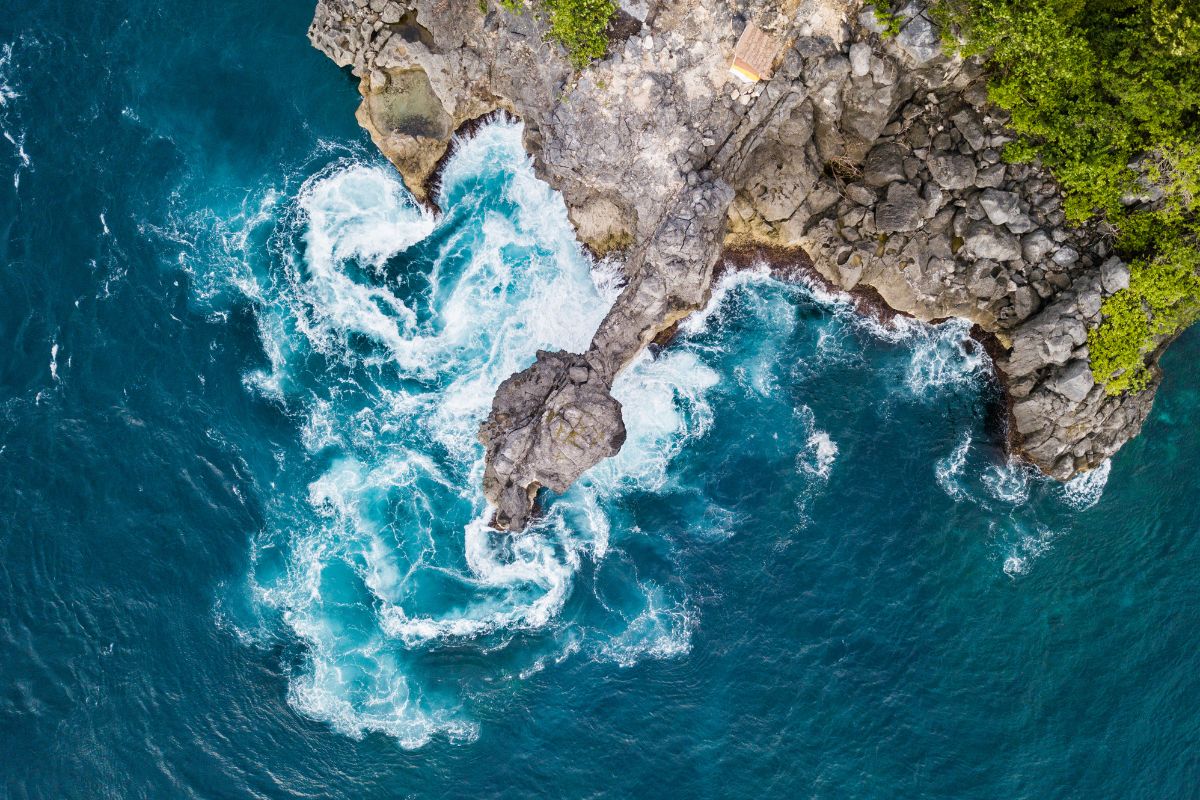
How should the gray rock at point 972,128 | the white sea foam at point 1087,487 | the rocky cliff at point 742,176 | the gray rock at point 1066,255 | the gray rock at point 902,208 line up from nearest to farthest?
the rocky cliff at point 742,176 < the gray rock at point 972,128 < the gray rock at point 1066,255 < the gray rock at point 902,208 < the white sea foam at point 1087,487

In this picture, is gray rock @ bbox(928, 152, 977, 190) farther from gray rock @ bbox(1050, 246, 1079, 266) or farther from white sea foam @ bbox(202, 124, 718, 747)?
white sea foam @ bbox(202, 124, 718, 747)

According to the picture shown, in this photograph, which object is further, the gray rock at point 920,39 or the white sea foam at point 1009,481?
the white sea foam at point 1009,481

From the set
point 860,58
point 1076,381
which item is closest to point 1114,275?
point 1076,381

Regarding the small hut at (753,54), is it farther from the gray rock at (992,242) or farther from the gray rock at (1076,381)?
the gray rock at (1076,381)

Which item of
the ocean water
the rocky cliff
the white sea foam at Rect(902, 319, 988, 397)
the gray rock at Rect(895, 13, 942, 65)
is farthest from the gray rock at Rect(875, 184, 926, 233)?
the gray rock at Rect(895, 13, 942, 65)

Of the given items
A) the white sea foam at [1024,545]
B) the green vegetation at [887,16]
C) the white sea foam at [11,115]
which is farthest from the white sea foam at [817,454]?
the white sea foam at [11,115]

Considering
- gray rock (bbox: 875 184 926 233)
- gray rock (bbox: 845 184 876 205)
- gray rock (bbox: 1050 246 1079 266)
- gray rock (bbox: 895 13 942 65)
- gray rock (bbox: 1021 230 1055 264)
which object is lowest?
gray rock (bbox: 1050 246 1079 266)
